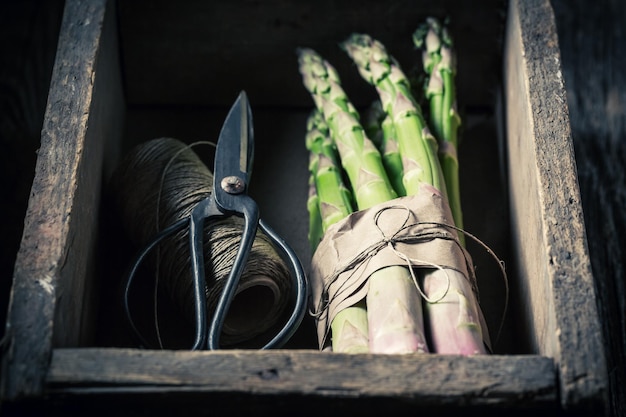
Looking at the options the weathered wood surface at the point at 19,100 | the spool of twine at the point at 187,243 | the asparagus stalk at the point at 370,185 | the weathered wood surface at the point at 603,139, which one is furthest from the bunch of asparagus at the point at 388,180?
the weathered wood surface at the point at 19,100

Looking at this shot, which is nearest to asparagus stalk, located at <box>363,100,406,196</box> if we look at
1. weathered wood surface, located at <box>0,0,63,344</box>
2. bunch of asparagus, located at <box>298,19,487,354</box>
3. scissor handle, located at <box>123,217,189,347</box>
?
bunch of asparagus, located at <box>298,19,487,354</box>

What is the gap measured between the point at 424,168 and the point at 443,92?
19cm

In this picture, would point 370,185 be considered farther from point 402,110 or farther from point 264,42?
point 264,42

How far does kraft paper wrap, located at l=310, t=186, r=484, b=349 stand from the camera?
1072 mm

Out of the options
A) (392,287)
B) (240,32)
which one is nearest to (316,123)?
(240,32)

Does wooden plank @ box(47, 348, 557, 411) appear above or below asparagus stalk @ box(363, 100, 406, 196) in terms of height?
below

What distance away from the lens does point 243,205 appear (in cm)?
112

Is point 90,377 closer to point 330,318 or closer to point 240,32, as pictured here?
point 330,318

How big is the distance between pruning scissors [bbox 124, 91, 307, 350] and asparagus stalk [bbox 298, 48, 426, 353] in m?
0.09

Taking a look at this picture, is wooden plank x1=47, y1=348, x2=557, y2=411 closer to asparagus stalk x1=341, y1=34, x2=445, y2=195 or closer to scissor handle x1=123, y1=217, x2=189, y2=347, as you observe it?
scissor handle x1=123, y1=217, x2=189, y2=347

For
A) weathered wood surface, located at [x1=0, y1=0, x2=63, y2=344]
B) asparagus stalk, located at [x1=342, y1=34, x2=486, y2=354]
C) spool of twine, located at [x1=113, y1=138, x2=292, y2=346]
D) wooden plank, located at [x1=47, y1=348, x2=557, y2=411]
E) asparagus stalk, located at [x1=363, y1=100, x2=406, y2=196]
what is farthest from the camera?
weathered wood surface, located at [x1=0, y1=0, x2=63, y2=344]

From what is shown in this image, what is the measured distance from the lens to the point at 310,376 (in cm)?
90

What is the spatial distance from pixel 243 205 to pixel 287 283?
0.40 feet

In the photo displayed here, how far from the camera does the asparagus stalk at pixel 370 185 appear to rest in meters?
0.99
